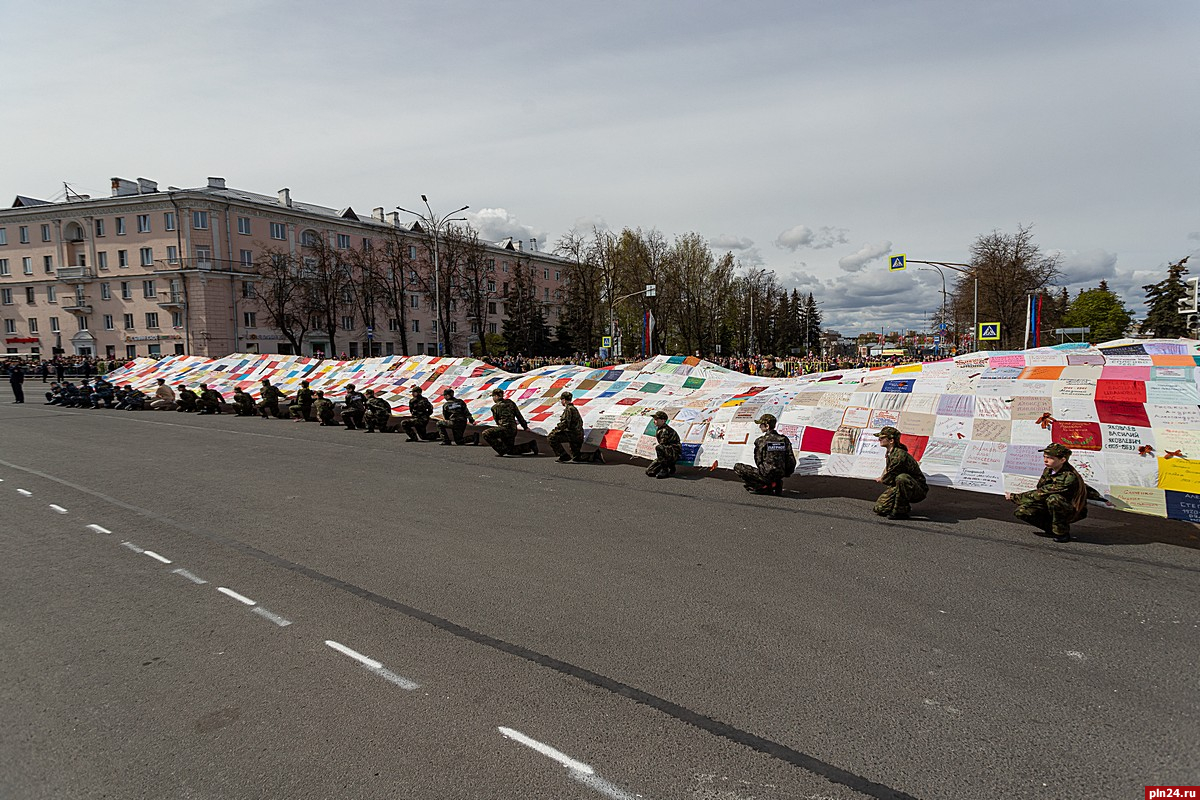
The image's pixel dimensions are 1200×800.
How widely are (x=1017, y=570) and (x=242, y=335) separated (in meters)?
65.1

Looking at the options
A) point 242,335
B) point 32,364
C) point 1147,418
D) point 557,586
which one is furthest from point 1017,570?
point 32,364

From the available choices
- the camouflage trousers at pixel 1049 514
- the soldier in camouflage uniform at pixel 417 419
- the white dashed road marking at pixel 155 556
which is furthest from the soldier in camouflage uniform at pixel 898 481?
the soldier in camouflage uniform at pixel 417 419

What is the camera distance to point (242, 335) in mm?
59750

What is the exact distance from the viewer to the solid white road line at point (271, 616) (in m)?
5.49

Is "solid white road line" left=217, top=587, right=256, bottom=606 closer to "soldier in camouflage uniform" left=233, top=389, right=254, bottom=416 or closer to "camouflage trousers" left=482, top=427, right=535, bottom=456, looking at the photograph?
"camouflage trousers" left=482, top=427, right=535, bottom=456

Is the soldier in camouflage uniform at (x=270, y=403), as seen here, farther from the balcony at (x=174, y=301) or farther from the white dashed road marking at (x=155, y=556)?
the balcony at (x=174, y=301)

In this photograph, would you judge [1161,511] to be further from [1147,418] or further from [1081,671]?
[1081,671]

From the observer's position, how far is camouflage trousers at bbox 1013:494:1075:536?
754 cm

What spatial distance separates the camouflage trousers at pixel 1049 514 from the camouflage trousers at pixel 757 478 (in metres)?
3.25

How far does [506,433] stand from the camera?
1452 cm

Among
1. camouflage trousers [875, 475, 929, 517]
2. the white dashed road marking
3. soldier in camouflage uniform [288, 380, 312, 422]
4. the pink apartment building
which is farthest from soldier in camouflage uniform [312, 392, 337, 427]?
the pink apartment building

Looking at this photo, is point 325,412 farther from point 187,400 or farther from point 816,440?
point 816,440

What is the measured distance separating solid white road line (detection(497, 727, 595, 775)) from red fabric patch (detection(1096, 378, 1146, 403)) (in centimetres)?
875

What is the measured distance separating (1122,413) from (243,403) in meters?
24.6
